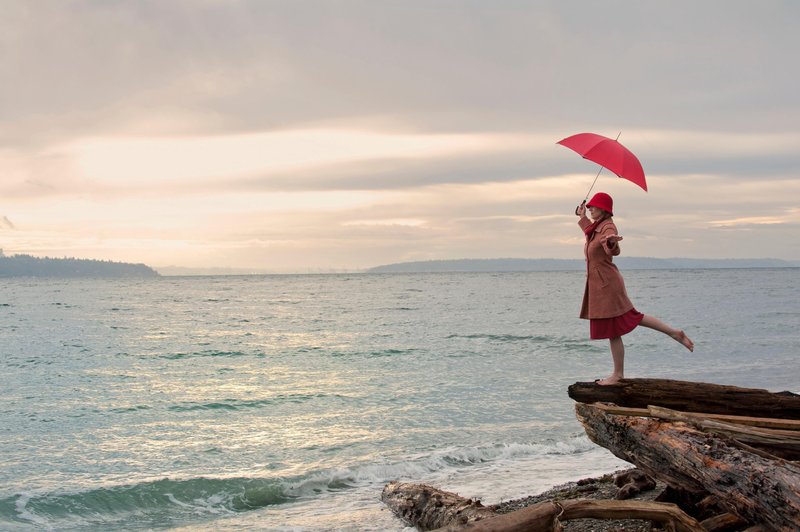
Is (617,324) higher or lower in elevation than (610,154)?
lower

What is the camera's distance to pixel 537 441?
13.1m

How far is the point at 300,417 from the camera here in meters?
16.2

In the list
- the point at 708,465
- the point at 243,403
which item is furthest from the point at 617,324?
the point at 243,403

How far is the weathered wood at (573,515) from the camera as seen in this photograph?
5250mm

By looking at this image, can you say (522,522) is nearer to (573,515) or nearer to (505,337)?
(573,515)

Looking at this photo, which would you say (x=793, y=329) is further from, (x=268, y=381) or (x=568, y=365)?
(x=268, y=381)

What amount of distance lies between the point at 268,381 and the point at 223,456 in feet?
30.2

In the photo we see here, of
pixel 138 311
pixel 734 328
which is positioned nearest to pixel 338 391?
pixel 734 328

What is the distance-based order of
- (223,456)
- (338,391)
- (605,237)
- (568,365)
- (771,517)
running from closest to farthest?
1. (771,517)
2. (605,237)
3. (223,456)
4. (338,391)
5. (568,365)

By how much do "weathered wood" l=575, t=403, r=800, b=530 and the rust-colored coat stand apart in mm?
1389

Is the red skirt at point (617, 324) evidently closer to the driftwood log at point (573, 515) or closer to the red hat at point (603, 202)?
the red hat at point (603, 202)

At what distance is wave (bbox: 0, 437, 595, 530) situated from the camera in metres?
9.88

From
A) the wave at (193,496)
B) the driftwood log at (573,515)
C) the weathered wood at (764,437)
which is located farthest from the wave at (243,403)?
the weathered wood at (764,437)

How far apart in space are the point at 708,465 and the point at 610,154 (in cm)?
358
